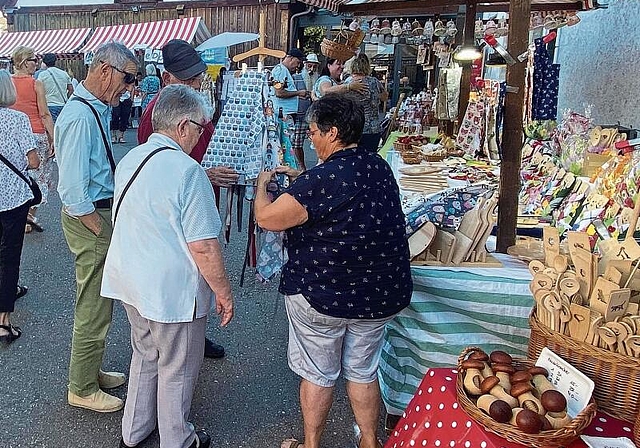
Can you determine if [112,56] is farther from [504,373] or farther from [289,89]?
[289,89]

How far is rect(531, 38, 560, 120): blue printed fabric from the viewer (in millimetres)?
4922

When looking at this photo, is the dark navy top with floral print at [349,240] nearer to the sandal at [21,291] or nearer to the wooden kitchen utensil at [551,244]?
the wooden kitchen utensil at [551,244]

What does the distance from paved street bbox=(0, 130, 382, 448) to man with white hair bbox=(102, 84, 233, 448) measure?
50cm

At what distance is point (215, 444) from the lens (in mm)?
2510

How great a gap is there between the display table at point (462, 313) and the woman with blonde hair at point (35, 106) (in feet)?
13.3

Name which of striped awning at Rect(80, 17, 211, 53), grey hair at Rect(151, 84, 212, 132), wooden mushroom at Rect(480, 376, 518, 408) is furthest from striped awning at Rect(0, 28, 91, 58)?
wooden mushroom at Rect(480, 376, 518, 408)

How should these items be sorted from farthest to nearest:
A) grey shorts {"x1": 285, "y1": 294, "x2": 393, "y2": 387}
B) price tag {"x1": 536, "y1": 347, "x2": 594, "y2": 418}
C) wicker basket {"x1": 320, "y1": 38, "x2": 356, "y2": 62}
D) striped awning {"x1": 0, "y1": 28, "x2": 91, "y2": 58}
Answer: striped awning {"x1": 0, "y1": 28, "x2": 91, "y2": 58} < wicker basket {"x1": 320, "y1": 38, "x2": 356, "y2": 62} < grey shorts {"x1": 285, "y1": 294, "x2": 393, "y2": 387} < price tag {"x1": 536, "y1": 347, "x2": 594, "y2": 418}

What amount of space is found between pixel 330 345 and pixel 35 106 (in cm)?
441

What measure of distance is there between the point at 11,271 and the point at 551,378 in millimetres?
3081

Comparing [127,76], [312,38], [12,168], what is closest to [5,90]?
[12,168]

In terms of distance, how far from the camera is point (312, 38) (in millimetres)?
16594

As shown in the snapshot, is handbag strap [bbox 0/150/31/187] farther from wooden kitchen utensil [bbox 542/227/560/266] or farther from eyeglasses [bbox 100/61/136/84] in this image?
wooden kitchen utensil [bbox 542/227/560/266]

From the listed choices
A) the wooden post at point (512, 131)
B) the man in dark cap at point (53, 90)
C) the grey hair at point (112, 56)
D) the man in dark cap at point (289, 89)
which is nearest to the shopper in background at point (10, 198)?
the grey hair at point (112, 56)

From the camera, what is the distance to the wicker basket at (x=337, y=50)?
6.46m
